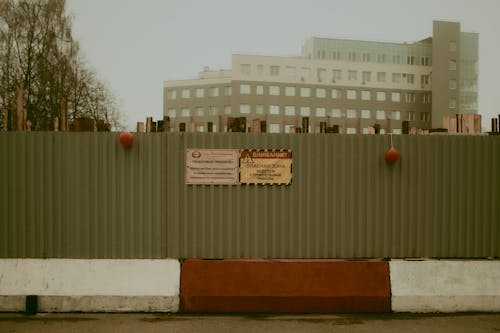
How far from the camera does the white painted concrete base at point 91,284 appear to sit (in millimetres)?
6801

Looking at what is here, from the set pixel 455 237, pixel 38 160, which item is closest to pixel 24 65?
pixel 38 160

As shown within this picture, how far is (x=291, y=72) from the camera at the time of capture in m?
76.9

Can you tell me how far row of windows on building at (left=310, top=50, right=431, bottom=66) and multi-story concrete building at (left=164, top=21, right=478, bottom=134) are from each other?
0.61ft

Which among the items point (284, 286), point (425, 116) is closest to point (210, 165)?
point (284, 286)

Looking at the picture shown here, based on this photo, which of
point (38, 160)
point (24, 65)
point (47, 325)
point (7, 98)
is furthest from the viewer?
point (24, 65)

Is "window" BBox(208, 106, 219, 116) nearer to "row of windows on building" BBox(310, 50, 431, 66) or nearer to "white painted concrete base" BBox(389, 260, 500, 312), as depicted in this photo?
"row of windows on building" BBox(310, 50, 431, 66)

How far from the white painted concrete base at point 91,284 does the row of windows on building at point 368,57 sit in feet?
266

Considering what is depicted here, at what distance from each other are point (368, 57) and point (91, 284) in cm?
8486

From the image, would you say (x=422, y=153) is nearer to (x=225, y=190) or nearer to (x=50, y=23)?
(x=225, y=190)

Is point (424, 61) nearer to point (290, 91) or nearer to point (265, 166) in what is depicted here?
point (290, 91)

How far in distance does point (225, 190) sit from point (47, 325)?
3.23m

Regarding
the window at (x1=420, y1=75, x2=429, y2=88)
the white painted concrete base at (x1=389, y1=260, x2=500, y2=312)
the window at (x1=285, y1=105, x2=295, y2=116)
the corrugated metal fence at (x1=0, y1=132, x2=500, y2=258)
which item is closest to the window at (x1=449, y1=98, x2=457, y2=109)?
the window at (x1=420, y1=75, x2=429, y2=88)

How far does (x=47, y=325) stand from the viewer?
623cm

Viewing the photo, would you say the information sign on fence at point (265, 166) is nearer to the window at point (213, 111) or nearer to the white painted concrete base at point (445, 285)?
the white painted concrete base at point (445, 285)
